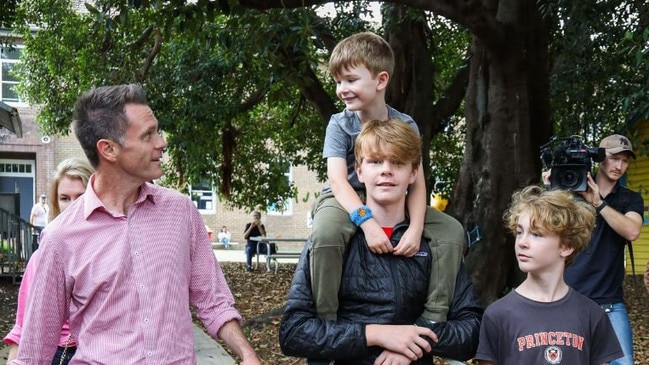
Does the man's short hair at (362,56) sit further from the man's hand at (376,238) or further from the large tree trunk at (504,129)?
the large tree trunk at (504,129)

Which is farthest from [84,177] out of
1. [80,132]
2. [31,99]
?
[31,99]

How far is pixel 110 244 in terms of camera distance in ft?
10.6

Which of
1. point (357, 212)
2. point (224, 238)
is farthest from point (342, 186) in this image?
point (224, 238)

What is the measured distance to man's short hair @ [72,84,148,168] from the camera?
3.32 metres

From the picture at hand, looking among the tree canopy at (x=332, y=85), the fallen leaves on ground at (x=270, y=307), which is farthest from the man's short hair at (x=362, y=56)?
the fallen leaves on ground at (x=270, y=307)

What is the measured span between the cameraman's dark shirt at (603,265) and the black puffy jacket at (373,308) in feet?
6.44

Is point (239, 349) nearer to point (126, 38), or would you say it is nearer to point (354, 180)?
point (354, 180)

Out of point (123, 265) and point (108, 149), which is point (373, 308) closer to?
point (123, 265)

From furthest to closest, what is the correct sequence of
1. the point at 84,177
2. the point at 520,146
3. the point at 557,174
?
the point at 520,146
the point at 557,174
the point at 84,177

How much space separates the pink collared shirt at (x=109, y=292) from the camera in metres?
3.17

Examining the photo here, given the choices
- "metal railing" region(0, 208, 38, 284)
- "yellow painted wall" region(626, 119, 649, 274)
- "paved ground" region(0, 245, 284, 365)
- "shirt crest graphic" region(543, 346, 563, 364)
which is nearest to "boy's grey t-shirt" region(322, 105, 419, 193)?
"shirt crest graphic" region(543, 346, 563, 364)

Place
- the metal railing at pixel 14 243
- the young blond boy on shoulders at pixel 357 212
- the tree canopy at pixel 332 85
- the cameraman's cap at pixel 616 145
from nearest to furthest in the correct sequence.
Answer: the young blond boy on shoulders at pixel 357 212 < the cameraman's cap at pixel 616 145 < the tree canopy at pixel 332 85 < the metal railing at pixel 14 243

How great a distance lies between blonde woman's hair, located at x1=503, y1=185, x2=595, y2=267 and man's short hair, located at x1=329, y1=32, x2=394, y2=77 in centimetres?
86

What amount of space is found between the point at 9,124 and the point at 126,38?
3.35m
